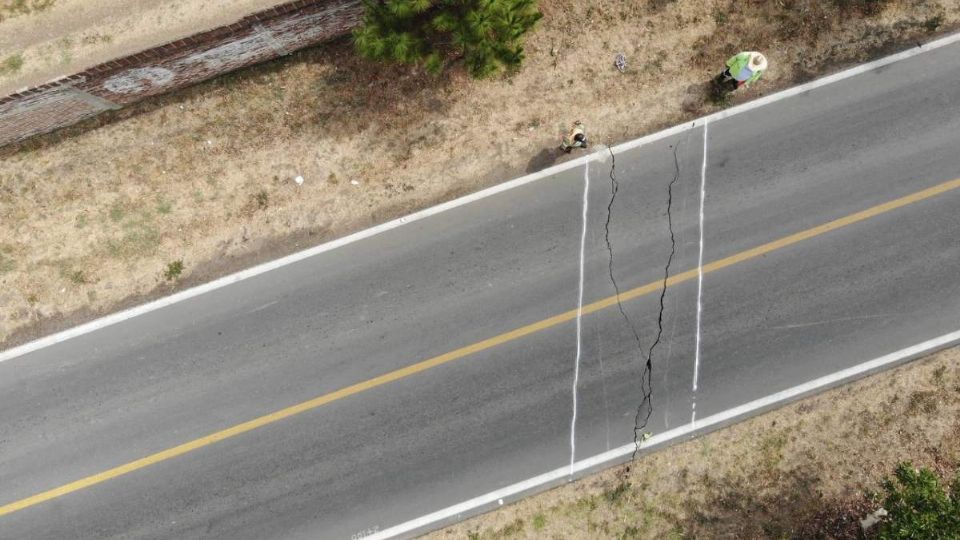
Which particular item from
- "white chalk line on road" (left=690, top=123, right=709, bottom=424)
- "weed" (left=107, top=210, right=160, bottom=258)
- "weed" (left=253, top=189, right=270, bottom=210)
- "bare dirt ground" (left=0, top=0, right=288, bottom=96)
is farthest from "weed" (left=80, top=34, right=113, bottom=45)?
"white chalk line on road" (left=690, top=123, right=709, bottom=424)

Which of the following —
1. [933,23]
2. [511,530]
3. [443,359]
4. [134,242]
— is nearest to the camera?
[511,530]

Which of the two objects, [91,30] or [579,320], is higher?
[91,30]

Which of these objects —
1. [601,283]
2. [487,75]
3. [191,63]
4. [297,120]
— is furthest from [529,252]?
[191,63]

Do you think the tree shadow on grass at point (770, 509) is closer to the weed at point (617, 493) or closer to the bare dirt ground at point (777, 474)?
the bare dirt ground at point (777, 474)

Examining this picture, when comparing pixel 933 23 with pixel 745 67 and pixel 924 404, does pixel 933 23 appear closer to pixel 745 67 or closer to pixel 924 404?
pixel 745 67

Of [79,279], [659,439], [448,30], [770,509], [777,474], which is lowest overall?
[770,509]

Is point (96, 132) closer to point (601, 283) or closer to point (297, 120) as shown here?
point (297, 120)

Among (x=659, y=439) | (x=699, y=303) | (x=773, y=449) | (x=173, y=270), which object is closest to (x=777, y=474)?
(x=773, y=449)
